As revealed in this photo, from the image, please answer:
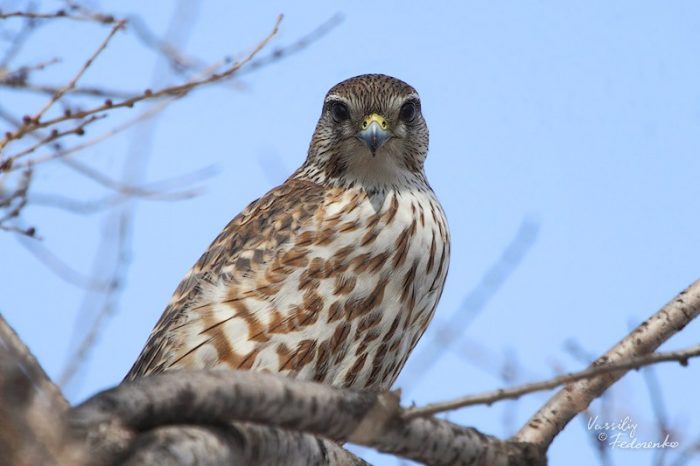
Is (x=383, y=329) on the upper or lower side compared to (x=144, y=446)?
upper

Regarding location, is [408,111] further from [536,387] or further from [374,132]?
[536,387]

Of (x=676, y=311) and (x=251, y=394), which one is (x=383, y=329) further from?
(x=251, y=394)

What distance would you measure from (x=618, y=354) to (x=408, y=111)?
8.32ft

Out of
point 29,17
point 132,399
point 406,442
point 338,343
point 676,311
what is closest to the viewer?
point 132,399

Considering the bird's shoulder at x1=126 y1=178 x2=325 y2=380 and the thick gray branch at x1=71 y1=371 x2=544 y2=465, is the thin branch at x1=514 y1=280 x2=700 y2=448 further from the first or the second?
the bird's shoulder at x1=126 y1=178 x2=325 y2=380

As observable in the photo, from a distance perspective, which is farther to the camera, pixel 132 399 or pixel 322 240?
pixel 322 240

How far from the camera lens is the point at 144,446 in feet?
8.97

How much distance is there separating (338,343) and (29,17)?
6.88 feet

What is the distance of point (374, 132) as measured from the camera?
6027 millimetres

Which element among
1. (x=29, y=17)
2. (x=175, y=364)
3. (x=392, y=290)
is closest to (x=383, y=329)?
(x=392, y=290)

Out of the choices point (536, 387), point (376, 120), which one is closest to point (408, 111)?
point (376, 120)

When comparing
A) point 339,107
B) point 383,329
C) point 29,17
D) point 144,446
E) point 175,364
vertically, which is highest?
point 339,107

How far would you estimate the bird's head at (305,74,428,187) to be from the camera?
6090mm

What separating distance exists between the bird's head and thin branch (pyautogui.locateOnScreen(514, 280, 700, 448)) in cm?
208
